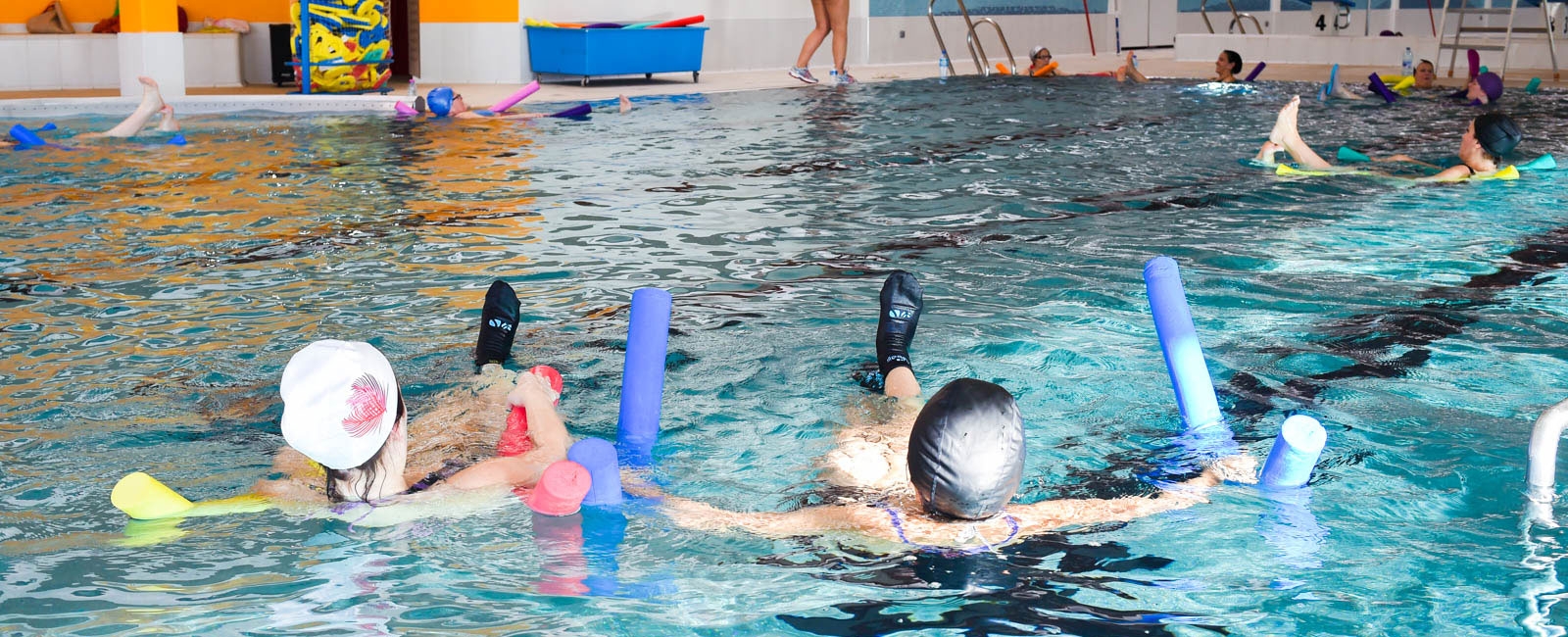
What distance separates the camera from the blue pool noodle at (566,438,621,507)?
299 centimetres

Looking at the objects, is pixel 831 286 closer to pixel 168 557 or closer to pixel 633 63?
pixel 168 557

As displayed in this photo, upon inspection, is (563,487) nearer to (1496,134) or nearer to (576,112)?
(1496,134)

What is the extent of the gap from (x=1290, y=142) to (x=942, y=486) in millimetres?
6275

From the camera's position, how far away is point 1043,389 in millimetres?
4371

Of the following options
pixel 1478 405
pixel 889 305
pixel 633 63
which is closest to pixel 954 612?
pixel 889 305

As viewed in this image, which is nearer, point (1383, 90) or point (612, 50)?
point (1383, 90)

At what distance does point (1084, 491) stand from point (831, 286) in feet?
7.95

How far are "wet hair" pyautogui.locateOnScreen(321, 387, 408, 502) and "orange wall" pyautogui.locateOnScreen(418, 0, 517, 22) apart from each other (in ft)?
43.3

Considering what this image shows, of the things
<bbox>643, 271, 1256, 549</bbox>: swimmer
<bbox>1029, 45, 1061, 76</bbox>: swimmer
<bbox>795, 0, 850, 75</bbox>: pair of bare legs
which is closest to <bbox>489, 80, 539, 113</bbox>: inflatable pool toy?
<bbox>795, 0, 850, 75</bbox>: pair of bare legs

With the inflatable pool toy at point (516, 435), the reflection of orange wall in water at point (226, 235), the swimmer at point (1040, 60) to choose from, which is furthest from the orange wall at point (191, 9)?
the inflatable pool toy at point (516, 435)

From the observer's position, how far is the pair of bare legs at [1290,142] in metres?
8.09

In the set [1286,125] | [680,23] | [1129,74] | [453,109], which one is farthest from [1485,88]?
[453,109]

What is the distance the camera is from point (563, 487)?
284 cm

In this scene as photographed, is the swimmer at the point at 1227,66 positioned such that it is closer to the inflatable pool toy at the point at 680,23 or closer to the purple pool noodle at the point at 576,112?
the inflatable pool toy at the point at 680,23
